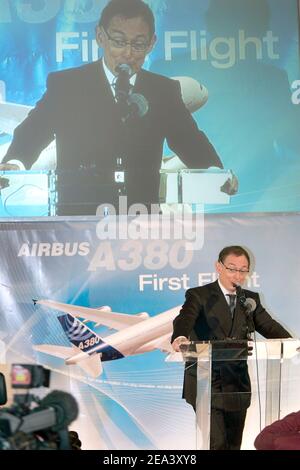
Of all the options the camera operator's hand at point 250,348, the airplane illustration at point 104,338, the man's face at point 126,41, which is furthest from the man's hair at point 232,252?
the camera operator's hand at point 250,348

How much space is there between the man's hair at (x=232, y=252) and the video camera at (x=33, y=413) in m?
3.61

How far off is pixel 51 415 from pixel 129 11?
434 centimetres

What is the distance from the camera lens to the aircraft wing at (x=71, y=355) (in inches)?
207

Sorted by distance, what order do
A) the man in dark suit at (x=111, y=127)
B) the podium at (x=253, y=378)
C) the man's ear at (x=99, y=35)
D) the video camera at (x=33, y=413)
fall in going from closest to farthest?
the video camera at (x=33, y=413)
the podium at (x=253, y=378)
the man in dark suit at (x=111, y=127)
the man's ear at (x=99, y=35)

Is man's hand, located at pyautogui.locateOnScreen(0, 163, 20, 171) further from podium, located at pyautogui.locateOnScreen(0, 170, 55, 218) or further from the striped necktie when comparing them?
the striped necktie

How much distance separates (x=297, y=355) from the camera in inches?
141

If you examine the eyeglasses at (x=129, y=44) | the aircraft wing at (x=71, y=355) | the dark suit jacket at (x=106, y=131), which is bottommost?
the aircraft wing at (x=71, y=355)

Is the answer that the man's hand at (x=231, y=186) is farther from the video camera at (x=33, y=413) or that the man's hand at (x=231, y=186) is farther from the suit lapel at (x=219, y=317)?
the video camera at (x=33, y=413)

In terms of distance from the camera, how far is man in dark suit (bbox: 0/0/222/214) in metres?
5.45

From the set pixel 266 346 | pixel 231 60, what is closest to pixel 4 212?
pixel 231 60

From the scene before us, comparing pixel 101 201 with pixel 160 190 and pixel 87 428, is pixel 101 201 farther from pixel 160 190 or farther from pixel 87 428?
pixel 87 428

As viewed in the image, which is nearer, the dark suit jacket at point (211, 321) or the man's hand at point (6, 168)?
the dark suit jacket at point (211, 321)

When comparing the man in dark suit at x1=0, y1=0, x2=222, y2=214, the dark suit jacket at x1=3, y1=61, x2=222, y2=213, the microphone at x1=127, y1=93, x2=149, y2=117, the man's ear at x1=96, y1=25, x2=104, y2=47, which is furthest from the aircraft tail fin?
the man's ear at x1=96, y1=25, x2=104, y2=47
